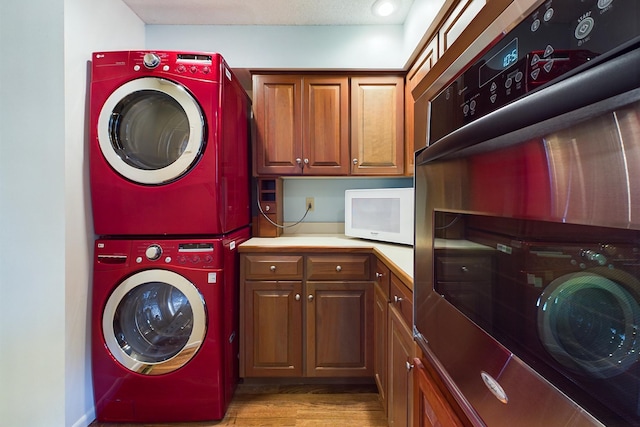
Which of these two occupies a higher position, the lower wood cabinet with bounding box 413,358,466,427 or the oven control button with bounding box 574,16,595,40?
the oven control button with bounding box 574,16,595,40

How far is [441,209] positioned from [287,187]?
1822 millimetres

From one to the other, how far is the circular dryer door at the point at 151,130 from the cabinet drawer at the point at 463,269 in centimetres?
130

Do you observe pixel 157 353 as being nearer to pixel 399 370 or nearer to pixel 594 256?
pixel 399 370

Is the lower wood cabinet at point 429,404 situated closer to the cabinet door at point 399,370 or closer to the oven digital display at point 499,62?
the cabinet door at point 399,370

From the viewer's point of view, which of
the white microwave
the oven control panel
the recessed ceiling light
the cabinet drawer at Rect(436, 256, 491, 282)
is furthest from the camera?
the recessed ceiling light

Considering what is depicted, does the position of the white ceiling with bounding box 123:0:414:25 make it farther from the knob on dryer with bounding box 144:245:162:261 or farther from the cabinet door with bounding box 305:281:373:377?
the cabinet door with bounding box 305:281:373:377

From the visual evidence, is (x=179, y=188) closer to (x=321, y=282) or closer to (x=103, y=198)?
(x=103, y=198)

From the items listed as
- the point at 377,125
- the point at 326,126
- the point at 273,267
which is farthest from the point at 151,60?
the point at 377,125

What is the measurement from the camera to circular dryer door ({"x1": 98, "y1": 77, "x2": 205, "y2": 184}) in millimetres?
1438

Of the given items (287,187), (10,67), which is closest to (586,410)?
(287,187)

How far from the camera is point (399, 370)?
1138mm

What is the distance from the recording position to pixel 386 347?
4.53 feet

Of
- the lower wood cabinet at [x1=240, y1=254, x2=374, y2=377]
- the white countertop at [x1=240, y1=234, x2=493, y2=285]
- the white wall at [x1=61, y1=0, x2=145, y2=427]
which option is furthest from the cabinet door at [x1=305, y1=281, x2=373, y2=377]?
the white wall at [x1=61, y1=0, x2=145, y2=427]

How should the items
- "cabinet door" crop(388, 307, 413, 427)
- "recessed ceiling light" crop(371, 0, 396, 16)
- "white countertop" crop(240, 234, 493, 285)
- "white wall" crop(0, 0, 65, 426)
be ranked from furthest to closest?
1. "recessed ceiling light" crop(371, 0, 396, 16)
2. "white wall" crop(0, 0, 65, 426)
3. "white countertop" crop(240, 234, 493, 285)
4. "cabinet door" crop(388, 307, 413, 427)
